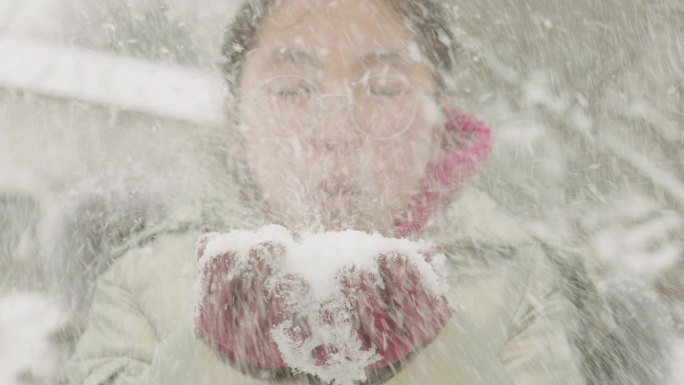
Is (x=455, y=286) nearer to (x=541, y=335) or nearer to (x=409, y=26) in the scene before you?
(x=541, y=335)

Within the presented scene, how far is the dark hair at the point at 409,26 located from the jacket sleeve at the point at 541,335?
1.89 feet

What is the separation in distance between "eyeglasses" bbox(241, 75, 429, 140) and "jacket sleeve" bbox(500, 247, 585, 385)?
0.56m

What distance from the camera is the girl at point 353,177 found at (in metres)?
1.33

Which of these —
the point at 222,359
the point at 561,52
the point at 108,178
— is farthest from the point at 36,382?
the point at 561,52

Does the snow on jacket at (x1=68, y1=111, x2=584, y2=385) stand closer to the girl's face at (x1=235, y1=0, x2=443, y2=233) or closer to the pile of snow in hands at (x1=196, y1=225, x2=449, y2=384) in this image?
the girl's face at (x1=235, y1=0, x2=443, y2=233)

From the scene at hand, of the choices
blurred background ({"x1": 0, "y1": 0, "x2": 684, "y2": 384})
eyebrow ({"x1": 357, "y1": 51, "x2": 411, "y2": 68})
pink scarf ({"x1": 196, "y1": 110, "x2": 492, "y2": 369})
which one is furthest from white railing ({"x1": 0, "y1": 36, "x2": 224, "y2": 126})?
pink scarf ({"x1": 196, "y1": 110, "x2": 492, "y2": 369})

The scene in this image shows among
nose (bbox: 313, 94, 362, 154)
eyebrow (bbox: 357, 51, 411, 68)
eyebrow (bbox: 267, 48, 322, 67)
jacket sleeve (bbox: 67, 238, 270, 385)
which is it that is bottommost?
jacket sleeve (bbox: 67, 238, 270, 385)

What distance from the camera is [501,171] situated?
2863 millimetres

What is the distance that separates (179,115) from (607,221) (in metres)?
2.05

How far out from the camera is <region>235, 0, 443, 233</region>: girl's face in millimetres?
1309

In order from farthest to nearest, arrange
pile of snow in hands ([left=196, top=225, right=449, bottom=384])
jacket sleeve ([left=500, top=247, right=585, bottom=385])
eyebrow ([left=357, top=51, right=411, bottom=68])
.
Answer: jacket sleeve ([left=500, top=247, right=585, bottom=385])
eyebrow ([left=357, top=51, right=411, bottom=68])
pile of snow in hands ([left=196, top=225, right=449, bottom=384])

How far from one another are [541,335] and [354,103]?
728mm

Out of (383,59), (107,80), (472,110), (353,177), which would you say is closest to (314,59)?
(383,59)

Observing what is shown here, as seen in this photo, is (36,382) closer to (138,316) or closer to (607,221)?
(138,316)
